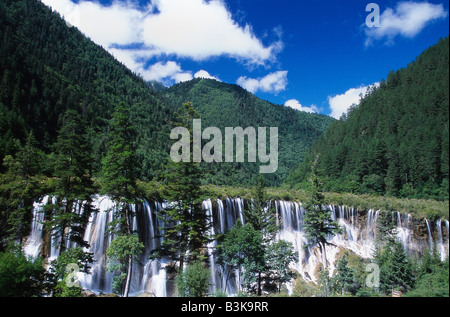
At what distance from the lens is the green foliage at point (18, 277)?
1401cm

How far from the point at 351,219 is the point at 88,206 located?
1636 inches

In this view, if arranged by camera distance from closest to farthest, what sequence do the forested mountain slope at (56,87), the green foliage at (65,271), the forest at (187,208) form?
the forest at (187,208), the green foliage at (65,271), the forested mountain slope at (56,87)

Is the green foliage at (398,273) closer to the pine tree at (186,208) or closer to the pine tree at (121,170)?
the pine tree at (186,208)

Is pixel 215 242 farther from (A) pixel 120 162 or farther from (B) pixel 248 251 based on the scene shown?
(A) pixel 120 162

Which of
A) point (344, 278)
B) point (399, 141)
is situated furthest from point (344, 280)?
point (399, 141)

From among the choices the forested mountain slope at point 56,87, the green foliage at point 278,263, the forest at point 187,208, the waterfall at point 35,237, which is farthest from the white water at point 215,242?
the forested mountain slope at point 56,87

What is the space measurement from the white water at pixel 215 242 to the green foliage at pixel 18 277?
11.7ft

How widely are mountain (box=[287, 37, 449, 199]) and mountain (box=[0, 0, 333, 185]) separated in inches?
593

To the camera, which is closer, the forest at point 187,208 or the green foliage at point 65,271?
the forest at point 187,208

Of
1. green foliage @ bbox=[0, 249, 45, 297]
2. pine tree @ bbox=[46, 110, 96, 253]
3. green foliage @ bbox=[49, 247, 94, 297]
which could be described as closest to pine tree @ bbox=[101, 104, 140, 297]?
pine tree @ bbox=[46, 110, 96, 253]

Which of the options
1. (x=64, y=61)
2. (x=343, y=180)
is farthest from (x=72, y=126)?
(x=64, y=61)

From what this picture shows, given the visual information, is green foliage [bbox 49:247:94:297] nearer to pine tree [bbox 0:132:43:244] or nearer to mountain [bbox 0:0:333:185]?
mountain [bbox 0:0:333:185]

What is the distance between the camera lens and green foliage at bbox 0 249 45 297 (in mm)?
14008

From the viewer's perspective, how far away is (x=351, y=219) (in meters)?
43.3
